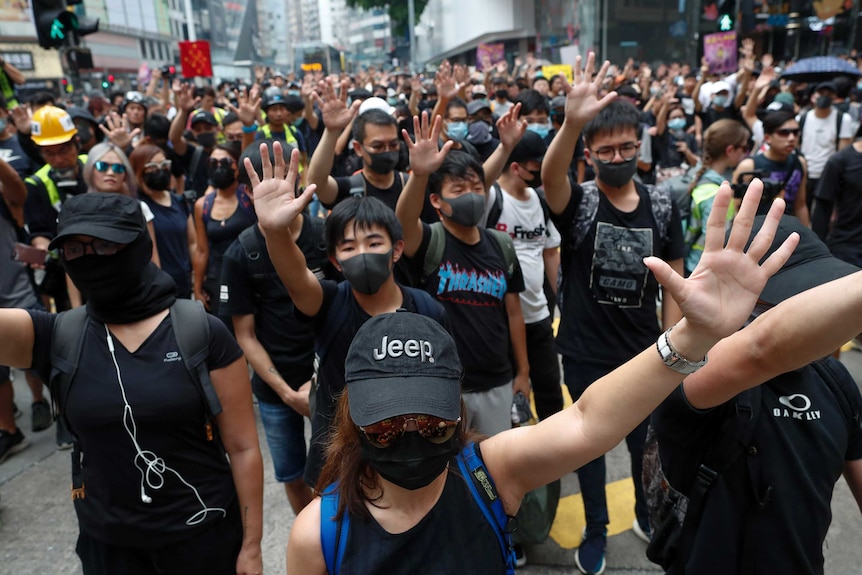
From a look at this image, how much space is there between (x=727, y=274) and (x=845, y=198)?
14.3ft

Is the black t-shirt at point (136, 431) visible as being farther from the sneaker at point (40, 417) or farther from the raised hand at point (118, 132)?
the raised hand at point (118, 132)

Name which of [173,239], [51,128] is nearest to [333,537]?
[173,239]

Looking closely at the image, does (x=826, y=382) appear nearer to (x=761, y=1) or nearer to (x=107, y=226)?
(x=107, y=226)

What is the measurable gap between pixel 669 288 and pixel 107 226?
1600 millimetres

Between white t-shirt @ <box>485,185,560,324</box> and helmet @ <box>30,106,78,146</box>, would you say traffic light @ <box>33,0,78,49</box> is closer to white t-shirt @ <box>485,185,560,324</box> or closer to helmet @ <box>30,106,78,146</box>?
helmet @ <box>30,106,78,146</box>

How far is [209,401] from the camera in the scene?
2.04 m

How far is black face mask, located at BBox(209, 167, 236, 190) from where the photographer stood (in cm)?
448

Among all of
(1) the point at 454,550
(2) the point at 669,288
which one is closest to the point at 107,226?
(1) the point at 454,550

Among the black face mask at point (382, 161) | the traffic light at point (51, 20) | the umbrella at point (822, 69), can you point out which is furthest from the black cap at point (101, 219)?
the umbrella at point (822, 69)

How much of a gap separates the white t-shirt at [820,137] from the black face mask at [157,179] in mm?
6721

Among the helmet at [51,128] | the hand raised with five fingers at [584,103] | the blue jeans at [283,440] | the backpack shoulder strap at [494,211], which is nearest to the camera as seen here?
the hand raised with five fingers at [584,103]

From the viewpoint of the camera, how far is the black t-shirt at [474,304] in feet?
9.84

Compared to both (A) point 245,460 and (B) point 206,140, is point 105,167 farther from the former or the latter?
(B) point 206,140

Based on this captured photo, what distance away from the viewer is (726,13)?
42.8 ft
